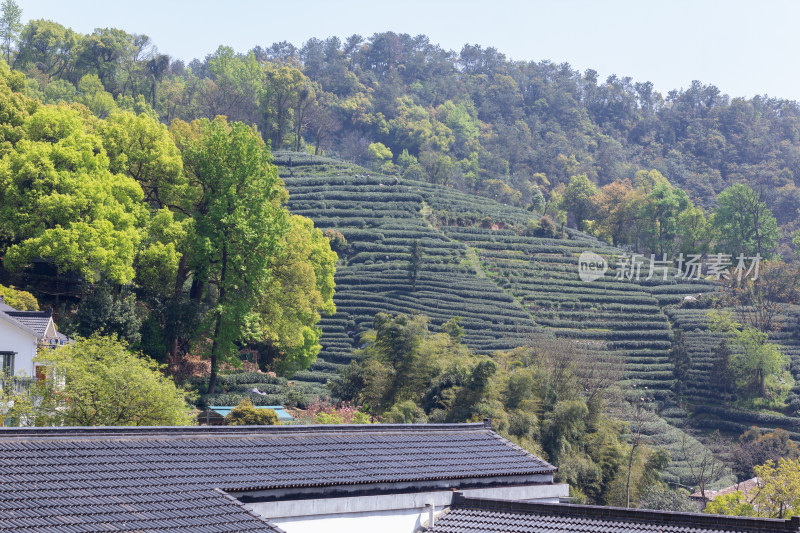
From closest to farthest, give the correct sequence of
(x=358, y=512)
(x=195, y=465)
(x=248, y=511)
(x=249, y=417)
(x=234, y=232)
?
(x=248, y=511)
(x=195, y=465)
(x=358, y=512)
(x=249, y=417)
(x=234, y=232)

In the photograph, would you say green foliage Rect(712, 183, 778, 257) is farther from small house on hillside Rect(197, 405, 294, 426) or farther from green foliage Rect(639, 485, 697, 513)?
small house on hillside Rect(197, 405, 294, 426)

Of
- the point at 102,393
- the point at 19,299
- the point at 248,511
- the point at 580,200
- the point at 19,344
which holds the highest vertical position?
the point at 580,200

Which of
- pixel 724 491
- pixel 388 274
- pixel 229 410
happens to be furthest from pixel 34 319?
pixel 388 274

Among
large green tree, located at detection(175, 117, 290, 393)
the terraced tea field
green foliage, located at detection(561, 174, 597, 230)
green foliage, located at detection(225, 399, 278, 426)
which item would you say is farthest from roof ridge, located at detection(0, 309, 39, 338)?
green foliage, located at detection(561, 174, 597, 230)

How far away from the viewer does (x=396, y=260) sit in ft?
227

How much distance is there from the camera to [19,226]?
3172 centimetres

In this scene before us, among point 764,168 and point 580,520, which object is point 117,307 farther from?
point 764,168

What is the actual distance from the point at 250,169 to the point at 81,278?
24.7ft

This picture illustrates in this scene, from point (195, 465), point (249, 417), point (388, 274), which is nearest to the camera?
point (195, 465)

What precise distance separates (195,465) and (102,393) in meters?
9.79

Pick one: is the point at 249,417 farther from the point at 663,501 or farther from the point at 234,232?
the point at 663,501

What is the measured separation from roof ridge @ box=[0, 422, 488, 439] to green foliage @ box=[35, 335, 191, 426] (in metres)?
8.22

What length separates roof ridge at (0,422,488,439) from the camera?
485 inches

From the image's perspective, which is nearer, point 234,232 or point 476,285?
point 234,232
